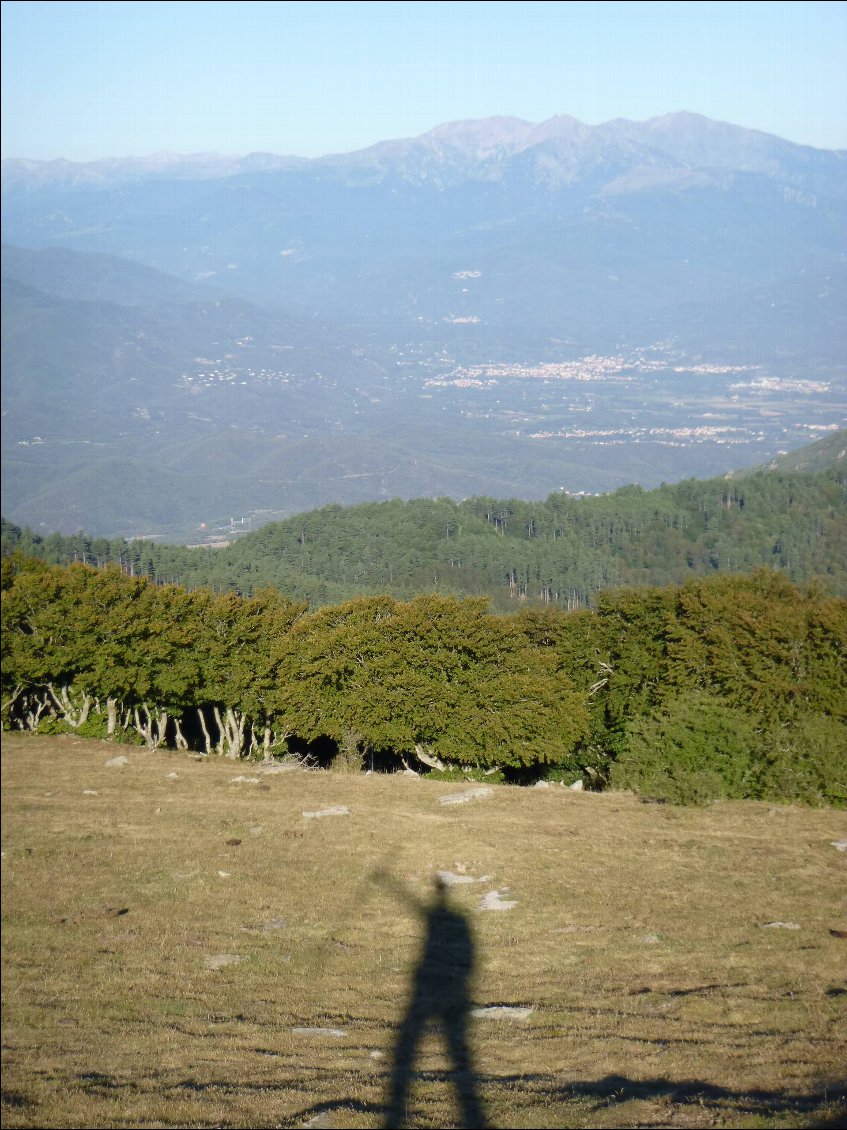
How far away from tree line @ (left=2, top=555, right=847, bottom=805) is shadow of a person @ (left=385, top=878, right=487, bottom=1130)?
676 inches

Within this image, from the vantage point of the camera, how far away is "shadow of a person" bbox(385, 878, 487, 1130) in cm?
1068

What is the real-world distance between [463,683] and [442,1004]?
28133 millimetres

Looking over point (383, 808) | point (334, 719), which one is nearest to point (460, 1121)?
point (383, 808)

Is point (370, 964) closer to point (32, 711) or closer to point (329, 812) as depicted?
point (329, 812)

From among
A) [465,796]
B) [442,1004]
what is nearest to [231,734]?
[465,796]

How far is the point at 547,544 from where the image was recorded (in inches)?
6206

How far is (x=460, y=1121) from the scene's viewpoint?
10.0 meters

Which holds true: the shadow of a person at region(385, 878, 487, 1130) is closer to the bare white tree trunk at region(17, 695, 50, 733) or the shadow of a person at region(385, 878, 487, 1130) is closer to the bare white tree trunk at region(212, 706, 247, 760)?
the bare white tree trunk at region(17, 695, 50, 733)

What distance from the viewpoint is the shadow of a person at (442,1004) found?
35.0 feet

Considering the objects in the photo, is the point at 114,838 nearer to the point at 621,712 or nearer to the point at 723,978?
the point at 723,978

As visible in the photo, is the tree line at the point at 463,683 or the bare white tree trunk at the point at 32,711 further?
the tree line at the point at 463,683

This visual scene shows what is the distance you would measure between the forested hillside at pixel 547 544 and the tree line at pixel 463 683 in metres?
63.5

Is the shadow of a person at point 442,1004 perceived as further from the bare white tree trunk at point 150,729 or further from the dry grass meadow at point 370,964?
the bare white tree trunk at point 150,729

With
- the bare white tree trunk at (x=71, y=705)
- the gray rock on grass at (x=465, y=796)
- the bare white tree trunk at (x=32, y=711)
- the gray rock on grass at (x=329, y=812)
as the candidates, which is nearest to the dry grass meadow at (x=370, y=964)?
the gray rock on grass at (x=329, y=812)
